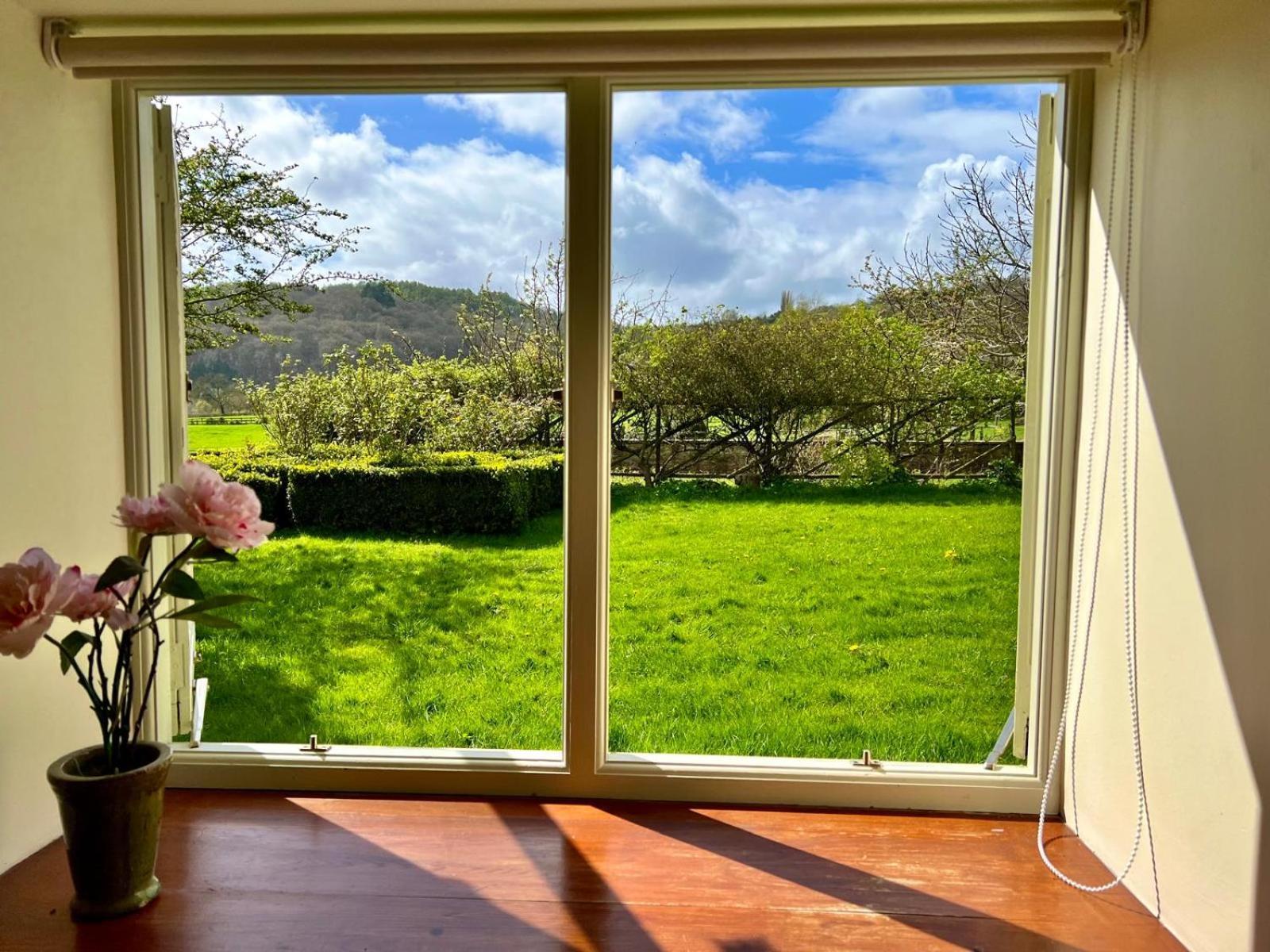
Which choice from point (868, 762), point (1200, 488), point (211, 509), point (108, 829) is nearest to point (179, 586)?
point (211, 509)

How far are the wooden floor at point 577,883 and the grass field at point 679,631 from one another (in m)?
0.43

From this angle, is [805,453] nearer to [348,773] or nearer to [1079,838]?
[1079,838]

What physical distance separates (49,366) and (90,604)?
706 millimetres

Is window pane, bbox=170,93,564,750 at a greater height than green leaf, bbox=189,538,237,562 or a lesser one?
greater

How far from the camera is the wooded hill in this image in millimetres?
2432

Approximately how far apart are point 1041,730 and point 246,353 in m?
2.46

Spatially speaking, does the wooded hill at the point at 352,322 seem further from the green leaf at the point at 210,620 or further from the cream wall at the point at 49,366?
the green leaf at the point at 210,620

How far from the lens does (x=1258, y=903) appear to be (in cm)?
142

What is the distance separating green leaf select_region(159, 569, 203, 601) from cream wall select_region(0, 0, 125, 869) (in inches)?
18.1

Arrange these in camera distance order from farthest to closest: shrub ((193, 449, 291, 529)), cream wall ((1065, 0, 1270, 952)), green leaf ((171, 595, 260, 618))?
1. shrub ((193, 449, 291, 529))
2. green leaf ((171, 595, 260, 618))
3. cream wall ((1065, 0, 1270, 952))

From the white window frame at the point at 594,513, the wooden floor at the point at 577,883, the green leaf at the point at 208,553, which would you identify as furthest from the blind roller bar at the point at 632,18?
the wooden floor at the point at 577,883

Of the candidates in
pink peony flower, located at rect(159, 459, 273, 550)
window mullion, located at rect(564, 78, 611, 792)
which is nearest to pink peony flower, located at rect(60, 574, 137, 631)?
pink peony flower, located at rect(159, 459, 273, 550)

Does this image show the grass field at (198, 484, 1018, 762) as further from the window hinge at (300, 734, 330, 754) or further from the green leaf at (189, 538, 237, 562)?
the green leaf at (189, 538, 237, 562)

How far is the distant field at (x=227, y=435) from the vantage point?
243 cm
